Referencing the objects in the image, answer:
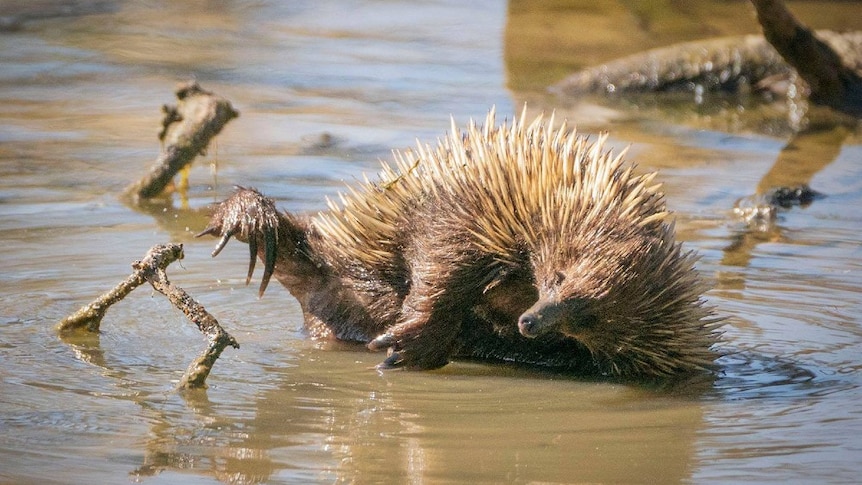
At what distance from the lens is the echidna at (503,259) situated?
6031mm

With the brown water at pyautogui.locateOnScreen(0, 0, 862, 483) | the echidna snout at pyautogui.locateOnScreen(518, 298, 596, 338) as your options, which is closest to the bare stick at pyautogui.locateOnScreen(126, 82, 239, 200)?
the brown water at pyautogui.locateOnScreen(0, 0, 862, 483)

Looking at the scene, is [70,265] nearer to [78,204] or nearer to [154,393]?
[78,204]

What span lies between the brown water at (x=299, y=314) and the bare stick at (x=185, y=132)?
0.28m

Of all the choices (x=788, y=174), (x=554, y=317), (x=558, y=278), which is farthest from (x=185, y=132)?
(x=788, y=174)

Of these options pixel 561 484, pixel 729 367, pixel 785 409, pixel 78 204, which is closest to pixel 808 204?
pixel 729 367

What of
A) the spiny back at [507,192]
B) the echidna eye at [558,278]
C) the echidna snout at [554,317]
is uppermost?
the spiny back at [507,192]

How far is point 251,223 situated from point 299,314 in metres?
0.95

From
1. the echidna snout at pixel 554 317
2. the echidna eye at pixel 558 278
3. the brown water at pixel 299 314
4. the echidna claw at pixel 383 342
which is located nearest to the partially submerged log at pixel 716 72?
the brown water at pixel 299 314

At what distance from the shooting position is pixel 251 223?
709cm

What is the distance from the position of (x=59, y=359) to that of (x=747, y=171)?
7.76 m

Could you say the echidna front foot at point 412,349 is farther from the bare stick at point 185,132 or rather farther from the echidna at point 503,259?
the bare stick at point 185,132

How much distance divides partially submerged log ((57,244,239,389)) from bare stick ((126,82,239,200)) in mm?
3642

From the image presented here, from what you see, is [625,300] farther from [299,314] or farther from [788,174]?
[788,174]

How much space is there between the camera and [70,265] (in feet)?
28.2
